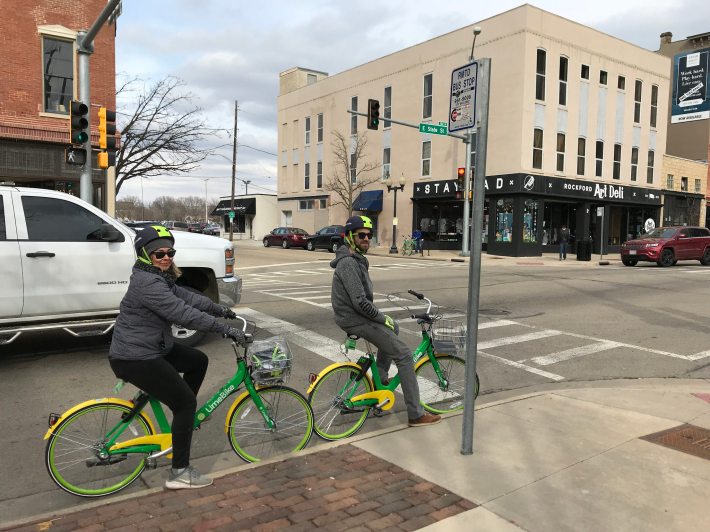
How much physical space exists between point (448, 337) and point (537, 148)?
2869cm

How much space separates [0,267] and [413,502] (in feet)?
17.1

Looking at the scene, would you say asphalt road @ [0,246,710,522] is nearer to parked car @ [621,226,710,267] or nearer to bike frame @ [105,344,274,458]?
bike frame @ [105,344,274,458]

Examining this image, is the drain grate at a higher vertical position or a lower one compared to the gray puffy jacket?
lower

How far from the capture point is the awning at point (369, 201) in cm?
3956

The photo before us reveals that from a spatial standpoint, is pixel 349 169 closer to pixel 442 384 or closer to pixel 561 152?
pixel 561 152

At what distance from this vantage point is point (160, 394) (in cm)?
352

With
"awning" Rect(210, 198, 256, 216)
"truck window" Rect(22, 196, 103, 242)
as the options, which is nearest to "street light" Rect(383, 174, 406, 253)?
"awning" Rect(210, 198, 256, 216)

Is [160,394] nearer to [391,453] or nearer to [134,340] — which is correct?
[134,340]

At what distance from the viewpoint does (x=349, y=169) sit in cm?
4191

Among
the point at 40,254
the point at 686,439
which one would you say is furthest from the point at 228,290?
the point at 686,439

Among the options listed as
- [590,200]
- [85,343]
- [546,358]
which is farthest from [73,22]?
[590,200]

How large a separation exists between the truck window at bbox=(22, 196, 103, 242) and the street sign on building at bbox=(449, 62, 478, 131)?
468cm

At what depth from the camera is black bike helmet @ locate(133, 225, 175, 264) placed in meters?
3.51

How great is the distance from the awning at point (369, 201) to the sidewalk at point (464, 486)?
34947 millimetres
